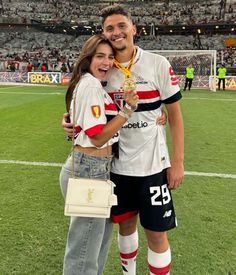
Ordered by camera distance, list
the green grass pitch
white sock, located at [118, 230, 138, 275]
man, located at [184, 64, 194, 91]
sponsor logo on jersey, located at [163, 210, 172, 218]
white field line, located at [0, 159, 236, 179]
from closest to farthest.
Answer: sponsor logo on jersey, located at [163, 210, 172, 218], white sock, located at [118, 230, 138, 275], the green grass pitch, white field line, located at [0, 159, 236, 179], man, located at [184, 64, 194, 91]

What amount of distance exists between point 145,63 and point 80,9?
180 ft

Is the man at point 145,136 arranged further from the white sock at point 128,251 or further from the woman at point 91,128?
the white sock at point 128,251

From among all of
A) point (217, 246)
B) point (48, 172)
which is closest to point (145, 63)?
point (217, 246)

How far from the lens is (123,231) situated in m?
2.81

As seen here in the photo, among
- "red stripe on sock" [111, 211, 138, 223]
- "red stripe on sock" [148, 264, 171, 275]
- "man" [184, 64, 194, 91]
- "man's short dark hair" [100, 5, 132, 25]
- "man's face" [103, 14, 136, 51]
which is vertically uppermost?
"man's short dark hair" [100, 5, 132, 25]

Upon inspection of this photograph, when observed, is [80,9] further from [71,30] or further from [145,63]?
[145,63]

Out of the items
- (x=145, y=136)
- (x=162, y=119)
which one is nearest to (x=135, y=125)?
(x=145, y=136)

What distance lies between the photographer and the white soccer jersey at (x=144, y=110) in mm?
2451

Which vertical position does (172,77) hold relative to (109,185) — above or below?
above

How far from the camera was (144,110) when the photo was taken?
8.08 ft

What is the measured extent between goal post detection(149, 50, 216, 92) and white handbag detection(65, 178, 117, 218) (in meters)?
21.9

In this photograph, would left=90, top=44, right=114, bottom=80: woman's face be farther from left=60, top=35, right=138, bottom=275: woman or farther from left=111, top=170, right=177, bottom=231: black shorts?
left=111, top=170, right=177, bottom=231: black shorts

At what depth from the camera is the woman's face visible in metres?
2.27

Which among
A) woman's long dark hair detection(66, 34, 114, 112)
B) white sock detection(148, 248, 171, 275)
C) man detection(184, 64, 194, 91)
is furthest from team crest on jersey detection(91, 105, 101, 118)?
man detection(184, 64, 194, 91)
